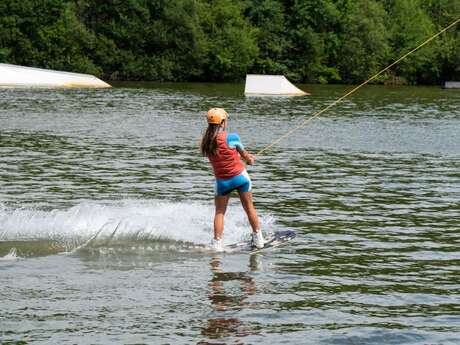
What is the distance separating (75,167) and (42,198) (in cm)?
555

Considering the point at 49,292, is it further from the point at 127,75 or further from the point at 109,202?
the point at 127,75

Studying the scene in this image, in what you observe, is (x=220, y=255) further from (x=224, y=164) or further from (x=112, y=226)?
(x=112, y=226)

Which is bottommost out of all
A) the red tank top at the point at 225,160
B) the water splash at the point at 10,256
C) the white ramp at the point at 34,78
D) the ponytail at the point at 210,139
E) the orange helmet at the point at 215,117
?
the white ramp at the point at 34,78

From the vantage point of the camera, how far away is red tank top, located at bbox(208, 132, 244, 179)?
13656mm

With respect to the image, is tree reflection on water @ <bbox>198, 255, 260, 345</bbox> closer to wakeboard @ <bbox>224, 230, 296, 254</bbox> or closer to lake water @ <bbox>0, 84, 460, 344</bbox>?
lake water @ <bbox>0, 84, 460, 344</bbox>

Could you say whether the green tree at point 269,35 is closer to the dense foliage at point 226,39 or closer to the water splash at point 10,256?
the dense foliage at point 226,39

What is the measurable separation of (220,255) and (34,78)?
54078 mm

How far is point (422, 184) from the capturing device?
21844 mm

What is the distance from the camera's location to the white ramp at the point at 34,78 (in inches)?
2544

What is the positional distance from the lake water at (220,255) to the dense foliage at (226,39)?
63.9 metres

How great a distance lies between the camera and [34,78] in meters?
65.9

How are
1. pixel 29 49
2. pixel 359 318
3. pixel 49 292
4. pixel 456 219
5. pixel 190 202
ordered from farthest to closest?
1. pixel 29 49
2. pixel 190 202
3. pixel 456 219
4. pixel 49 292
5. pixel 359 318

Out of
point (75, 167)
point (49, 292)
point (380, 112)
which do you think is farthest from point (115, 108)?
point (49, 292)

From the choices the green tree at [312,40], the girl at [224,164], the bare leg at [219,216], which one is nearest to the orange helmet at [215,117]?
the girl at [224,164]
